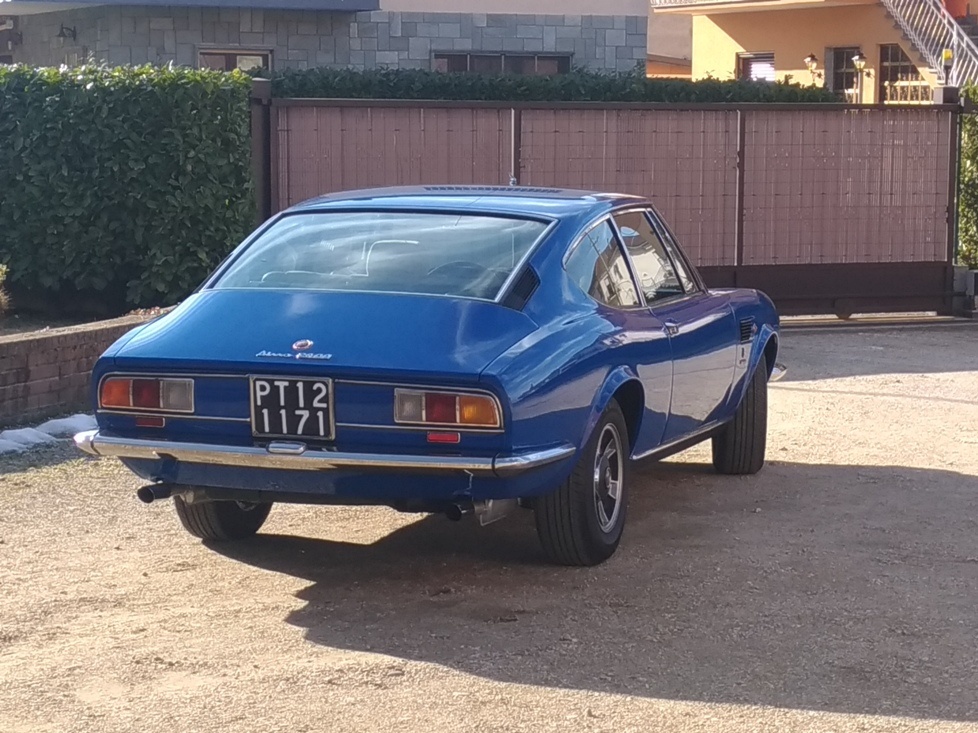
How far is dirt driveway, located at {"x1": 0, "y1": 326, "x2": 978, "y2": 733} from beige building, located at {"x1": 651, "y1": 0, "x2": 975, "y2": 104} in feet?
76.4

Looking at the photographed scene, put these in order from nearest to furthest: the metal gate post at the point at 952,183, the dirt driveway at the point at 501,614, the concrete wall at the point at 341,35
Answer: the dirt driveway at the point at 501,614 < the metal gate post at the point at 952,183 < the concrete wall at the point at 341,35

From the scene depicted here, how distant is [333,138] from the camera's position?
543 inches

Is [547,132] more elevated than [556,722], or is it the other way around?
[547,132]

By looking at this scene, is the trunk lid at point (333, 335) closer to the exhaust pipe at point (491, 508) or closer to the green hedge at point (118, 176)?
the exhaust pipe at point (491, 508)

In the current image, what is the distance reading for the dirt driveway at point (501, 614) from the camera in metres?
Answer: 4.96

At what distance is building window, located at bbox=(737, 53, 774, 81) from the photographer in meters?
34.5

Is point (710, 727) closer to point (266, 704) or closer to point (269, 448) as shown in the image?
point (266, 704)

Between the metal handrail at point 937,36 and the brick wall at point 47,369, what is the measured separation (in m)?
21.6

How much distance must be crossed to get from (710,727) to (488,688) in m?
0.71

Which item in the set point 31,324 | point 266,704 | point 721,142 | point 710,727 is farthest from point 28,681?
point 721,142

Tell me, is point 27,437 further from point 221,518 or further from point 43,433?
point 221,518

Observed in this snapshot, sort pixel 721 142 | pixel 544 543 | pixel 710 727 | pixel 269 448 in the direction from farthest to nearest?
pixel 721 142 < pixel 544 543 < pixel 269 448 < pixel 710 727

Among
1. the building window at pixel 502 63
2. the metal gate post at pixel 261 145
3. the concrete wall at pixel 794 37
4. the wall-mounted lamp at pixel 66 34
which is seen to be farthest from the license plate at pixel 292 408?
the concrete wall at pixel 794 37

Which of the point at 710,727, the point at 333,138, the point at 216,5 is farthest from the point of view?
the point at 216,5
